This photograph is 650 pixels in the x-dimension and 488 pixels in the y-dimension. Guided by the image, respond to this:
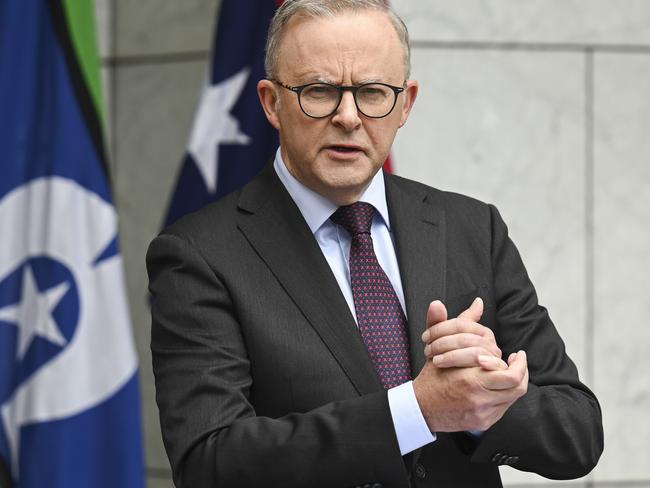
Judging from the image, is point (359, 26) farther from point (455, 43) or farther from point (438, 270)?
point (455, 43)

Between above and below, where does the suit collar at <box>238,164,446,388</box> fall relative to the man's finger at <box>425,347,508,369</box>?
above

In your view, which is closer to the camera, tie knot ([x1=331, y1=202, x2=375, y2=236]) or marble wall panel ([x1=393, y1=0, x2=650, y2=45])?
tie knot ([x1=331, y1=202, x2=375, y2=236])

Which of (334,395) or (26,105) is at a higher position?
(26,105)

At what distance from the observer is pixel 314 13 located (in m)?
2.41

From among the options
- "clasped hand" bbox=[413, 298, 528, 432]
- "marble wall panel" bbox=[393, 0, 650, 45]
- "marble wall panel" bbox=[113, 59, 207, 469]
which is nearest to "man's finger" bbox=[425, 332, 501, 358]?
"clasped hand" bbox=[413, 298, 528, 432]

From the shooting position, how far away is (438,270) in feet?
8.21

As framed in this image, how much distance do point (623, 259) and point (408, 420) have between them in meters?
3.15

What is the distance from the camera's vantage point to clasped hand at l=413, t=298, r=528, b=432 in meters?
2.12

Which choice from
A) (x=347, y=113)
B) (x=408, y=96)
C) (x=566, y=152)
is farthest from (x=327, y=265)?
(x=566, y=152)

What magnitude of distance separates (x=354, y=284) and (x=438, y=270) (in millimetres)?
194

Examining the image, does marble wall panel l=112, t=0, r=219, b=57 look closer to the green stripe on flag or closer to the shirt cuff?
the green stripe on flag

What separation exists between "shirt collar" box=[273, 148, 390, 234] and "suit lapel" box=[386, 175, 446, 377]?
38mm

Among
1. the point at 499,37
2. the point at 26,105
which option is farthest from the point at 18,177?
the point at 499,37

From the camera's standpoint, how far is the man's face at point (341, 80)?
2363 mm
